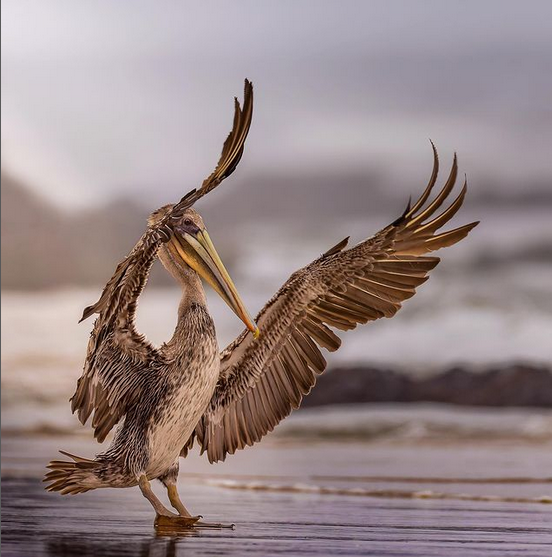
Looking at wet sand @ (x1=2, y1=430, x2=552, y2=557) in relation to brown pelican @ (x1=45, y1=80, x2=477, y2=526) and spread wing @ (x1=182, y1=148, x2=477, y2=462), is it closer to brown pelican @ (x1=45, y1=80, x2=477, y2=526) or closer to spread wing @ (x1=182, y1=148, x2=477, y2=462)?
brown pelican @ (x1=45, y1=80, x2=477, y2=526)

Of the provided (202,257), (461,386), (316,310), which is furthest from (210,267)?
(461,386)

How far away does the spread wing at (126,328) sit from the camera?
20.6 feet

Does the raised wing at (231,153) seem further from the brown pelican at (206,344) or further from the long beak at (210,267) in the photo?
the long beak at (210,267)

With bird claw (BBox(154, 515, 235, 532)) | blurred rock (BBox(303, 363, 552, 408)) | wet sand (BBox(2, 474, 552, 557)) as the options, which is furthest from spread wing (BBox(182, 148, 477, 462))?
blurred rock (BBox(303, 363, 552, 408))

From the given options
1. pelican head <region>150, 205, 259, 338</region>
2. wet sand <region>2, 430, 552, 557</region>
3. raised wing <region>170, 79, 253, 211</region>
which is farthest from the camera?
pelican head <region>150, 205, 259, 338</region>

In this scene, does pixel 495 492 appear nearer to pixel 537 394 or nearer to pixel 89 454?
pixel 89 454

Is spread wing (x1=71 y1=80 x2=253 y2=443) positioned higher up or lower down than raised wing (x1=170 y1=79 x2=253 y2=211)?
lower down

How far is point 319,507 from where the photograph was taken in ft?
28.1

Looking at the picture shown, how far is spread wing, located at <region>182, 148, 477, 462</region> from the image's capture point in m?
7.11

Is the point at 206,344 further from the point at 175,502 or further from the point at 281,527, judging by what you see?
the point at 281,527

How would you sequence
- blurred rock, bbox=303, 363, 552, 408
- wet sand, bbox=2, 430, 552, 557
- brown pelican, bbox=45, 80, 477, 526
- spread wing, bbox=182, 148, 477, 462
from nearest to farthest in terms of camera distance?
wet sand, bbox=2, 430, 552, 557 → brown pelican, bbox=45, 80, 477, 526 → spread wing, bbox=182, 148, 477, 462 → blurred rock, bbox=303, 363, 552, 408

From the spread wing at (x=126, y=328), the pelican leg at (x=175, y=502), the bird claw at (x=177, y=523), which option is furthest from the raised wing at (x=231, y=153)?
the bird claw at (x=177, y=523)

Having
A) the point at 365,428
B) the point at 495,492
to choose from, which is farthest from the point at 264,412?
the point at 365,428

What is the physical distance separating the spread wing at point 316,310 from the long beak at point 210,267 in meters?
0.46
